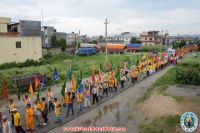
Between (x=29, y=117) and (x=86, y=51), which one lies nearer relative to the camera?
(x=29, y=117)

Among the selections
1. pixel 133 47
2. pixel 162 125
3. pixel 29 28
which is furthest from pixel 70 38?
pixel 162 125

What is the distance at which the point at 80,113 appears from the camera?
51.7ft

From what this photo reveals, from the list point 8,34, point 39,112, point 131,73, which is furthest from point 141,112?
point 8,34

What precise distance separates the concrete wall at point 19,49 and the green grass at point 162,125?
28489 mm

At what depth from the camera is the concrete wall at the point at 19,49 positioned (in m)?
36.7

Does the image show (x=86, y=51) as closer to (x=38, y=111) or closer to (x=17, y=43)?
(x=17, y=43)

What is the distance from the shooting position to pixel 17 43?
38.6 metres

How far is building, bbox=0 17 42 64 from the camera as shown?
3688 centimetres

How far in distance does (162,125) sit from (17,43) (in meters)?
30.6

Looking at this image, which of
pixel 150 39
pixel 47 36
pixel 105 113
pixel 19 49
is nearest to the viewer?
pixel 105 113

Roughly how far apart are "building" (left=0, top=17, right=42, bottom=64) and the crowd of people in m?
18.7

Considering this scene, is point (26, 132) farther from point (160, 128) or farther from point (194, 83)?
point (194, 83)

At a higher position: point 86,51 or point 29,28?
point 29,28

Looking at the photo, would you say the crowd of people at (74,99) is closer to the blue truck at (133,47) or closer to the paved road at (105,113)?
the paved road at (105,113)
